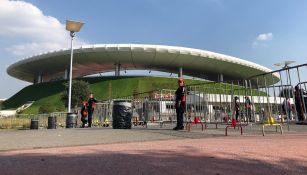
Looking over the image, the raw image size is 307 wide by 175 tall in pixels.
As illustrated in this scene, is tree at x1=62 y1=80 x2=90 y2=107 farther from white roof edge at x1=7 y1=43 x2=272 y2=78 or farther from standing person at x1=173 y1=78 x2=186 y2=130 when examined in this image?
standing person at x1=173 y1=78 x2=186 y2=130

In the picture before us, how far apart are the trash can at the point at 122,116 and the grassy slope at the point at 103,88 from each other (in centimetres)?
5005

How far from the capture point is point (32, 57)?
69.3 meters

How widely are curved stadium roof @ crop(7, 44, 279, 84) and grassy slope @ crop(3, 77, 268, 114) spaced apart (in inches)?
169

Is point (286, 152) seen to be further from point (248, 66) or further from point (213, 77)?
point (213, 77)

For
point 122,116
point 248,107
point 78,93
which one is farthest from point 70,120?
point 78,93

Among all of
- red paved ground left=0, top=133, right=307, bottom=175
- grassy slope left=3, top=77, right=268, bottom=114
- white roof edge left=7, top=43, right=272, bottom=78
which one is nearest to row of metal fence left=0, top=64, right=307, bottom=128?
red paved ground left=0, top=133, right=307, bottom=175

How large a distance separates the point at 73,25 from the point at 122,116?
1003cm

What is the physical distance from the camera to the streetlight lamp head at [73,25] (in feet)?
61.4

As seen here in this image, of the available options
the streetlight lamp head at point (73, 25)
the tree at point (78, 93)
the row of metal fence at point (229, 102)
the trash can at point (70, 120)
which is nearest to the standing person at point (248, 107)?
the row of metal fence at point (229, 102)

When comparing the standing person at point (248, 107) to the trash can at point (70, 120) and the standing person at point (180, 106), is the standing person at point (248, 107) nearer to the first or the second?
the standing person at point (180, 106)

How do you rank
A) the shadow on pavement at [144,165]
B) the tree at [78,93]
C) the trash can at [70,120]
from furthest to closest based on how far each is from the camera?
the tree at [78,93] → the trash can at [70,120] → the shadow on pavement at [144,165]

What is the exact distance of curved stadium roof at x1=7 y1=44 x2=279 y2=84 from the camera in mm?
61094

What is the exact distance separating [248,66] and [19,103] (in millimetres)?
60851

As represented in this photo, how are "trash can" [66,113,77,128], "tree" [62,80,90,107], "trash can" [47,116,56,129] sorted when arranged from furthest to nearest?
"tree" [62,80,90,107]
"trash can" [47,116,56,129]
"trash can" [66,113,77,128]
